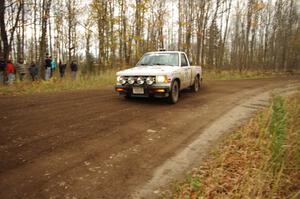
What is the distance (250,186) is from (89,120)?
3.89 metres

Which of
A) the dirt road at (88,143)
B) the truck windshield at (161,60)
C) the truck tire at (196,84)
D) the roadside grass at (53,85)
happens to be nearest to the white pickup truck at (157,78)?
the truck windshield at (161,60)

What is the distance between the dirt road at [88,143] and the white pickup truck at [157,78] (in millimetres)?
457

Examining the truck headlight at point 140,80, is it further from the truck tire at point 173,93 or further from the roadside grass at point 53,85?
the roadside grass at point 53,85

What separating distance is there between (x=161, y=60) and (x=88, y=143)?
15.9 feet

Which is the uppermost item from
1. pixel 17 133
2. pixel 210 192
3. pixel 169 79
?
pixel 169 79

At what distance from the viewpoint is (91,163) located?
128 inches

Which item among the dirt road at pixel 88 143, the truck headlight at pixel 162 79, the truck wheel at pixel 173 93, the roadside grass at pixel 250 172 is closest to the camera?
the roadside grass at pixel 250 172

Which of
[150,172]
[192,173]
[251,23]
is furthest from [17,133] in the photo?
[251,23]

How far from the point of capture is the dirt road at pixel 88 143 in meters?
2.71

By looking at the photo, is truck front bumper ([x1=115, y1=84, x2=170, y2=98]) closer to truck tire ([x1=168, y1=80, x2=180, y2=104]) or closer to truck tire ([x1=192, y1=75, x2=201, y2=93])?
truck tire ([x1=168, y1=80, x2=180, y2=104])

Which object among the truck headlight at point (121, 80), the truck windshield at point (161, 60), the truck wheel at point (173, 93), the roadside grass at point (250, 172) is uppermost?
the truck windshield at point (161, 60)

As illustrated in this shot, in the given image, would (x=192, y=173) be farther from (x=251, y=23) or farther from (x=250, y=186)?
(x=251, y=23)

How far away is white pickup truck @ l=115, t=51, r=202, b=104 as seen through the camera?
21.8ft

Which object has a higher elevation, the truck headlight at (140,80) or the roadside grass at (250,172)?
the truck headlight at (140,80)
